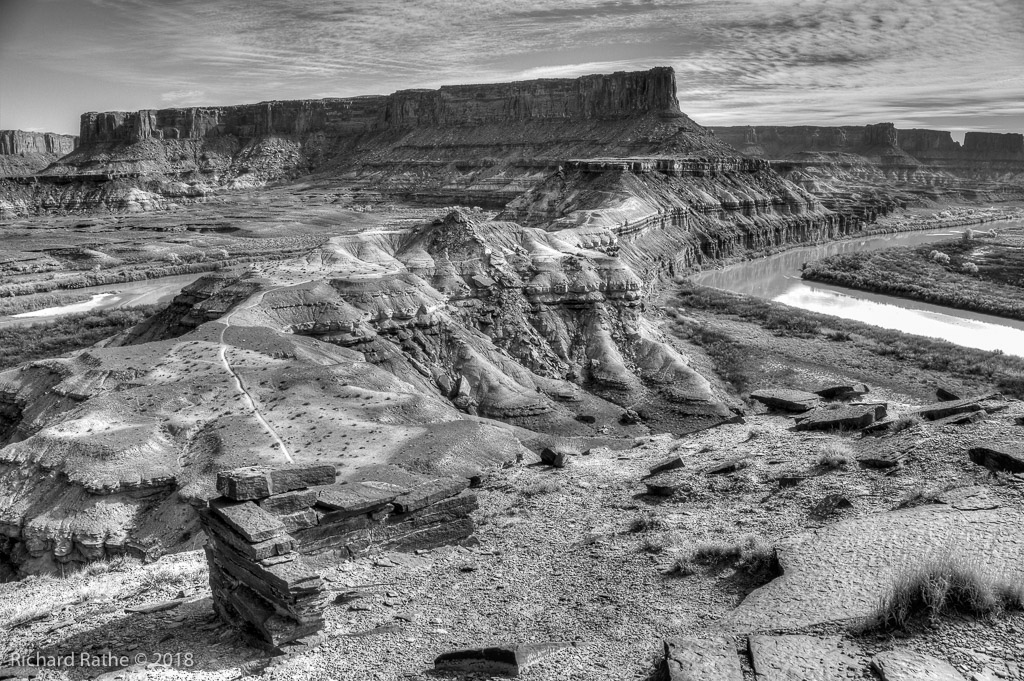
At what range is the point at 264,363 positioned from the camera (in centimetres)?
3294

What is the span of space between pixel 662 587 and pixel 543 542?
3170 mm

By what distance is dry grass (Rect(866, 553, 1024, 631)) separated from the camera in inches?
446

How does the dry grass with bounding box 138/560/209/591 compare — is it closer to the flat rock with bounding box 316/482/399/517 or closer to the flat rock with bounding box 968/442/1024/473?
the flat rock with bounding box 316/482/399/517

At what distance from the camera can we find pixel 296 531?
15.0 meters

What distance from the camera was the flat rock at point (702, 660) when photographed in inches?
423

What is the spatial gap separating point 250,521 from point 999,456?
14.5m

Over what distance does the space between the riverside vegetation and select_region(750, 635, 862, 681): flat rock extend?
66.4m

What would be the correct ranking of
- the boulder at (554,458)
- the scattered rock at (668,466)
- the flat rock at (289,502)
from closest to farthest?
the flat rock at (289,502), the scattered rock at (668,466), the boulder at (554,458)

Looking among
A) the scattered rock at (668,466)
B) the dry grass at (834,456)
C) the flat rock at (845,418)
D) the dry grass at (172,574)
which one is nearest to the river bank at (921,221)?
the flat rock at (845,418)

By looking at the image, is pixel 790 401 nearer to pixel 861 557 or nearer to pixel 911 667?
pixel 861 557

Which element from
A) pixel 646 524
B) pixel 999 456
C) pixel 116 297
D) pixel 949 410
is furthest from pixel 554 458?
pixel 116 297

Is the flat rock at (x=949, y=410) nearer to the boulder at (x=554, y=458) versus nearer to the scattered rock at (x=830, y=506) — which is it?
the scattered rock at (x=830, y=506)

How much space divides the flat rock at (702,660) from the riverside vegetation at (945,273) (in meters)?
66.9

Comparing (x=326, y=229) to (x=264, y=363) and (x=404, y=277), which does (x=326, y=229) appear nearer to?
(x=404, y=277)
